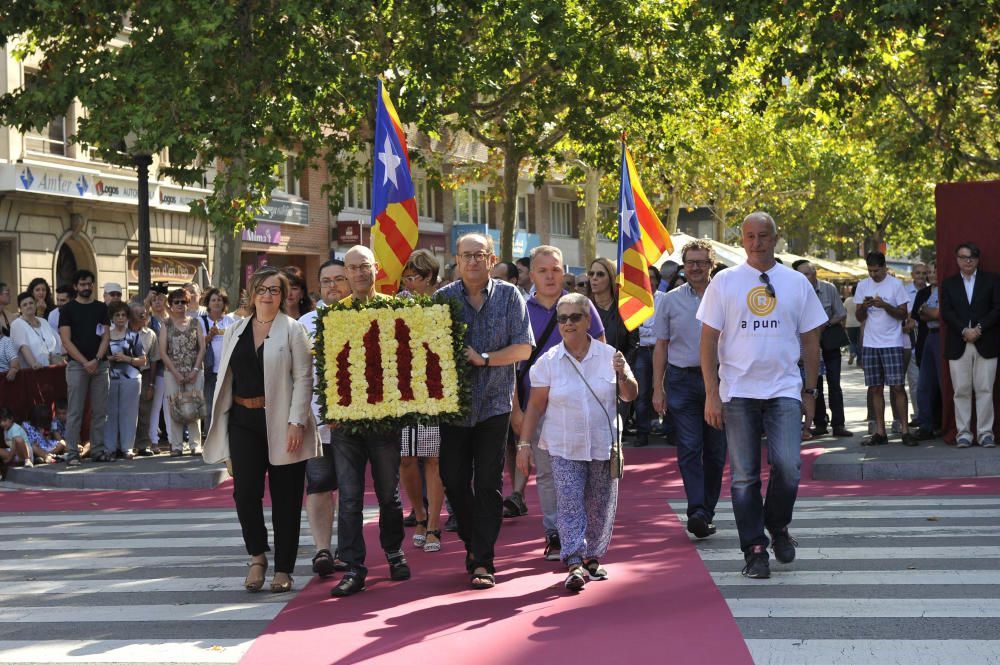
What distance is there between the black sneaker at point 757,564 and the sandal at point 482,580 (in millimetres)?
1484

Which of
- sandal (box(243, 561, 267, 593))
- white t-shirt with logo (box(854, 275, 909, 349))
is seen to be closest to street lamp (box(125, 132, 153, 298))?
white t-shirt with logo (box(854, 275, 909, 349))

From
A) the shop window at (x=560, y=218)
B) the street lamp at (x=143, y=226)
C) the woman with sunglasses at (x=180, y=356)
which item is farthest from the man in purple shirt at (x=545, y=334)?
the shop window at (x=560, y=218)

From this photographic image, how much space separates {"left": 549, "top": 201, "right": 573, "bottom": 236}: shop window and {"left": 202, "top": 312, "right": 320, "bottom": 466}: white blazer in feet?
179

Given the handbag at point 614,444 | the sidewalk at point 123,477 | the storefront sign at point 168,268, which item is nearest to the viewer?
the handbag at point 614,444

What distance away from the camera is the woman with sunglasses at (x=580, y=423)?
8.34 m

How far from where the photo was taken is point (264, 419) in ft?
27.9

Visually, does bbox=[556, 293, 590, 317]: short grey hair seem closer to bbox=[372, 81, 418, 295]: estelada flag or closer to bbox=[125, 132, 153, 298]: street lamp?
bbox=[372, 81, 418, 295]: estelada flag

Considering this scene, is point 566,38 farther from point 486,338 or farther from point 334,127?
point 486,338

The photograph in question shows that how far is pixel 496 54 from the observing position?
76.6 feet

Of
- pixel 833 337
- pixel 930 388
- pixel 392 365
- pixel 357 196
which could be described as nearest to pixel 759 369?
pixel 392 365

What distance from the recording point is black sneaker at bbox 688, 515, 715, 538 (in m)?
9.76

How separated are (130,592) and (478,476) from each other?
7.25 ft

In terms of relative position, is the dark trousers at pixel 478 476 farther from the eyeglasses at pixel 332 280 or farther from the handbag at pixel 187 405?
the handbag at pixel 187 405

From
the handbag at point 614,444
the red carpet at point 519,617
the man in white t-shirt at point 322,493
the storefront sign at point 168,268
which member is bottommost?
the red carpet at point 519,617
